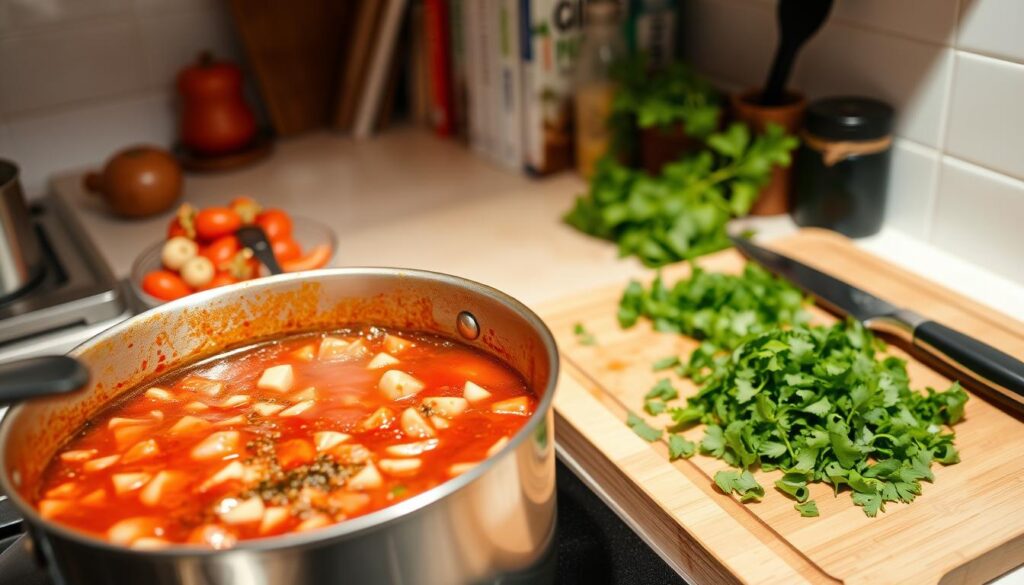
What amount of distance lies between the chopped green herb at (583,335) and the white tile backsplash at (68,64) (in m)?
1.09

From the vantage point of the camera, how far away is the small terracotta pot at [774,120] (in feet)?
4.89

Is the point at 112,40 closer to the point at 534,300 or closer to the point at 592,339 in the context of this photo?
the point at 534,300

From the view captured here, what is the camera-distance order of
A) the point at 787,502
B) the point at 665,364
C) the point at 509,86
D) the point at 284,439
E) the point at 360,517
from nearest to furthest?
the point at 360,517 → the point at 284,439 → the point at 787,502 → the point at 665,364 → the point at 509,86

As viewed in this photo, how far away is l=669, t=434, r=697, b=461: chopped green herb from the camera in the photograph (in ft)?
3.35

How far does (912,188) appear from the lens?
4.72 feet

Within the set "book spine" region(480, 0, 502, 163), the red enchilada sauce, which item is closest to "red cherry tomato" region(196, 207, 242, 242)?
the red enchilada sauce

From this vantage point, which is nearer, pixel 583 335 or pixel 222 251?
pixel 583 335

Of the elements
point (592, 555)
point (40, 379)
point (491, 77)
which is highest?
point (40, 379)

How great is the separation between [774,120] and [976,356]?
539 mm

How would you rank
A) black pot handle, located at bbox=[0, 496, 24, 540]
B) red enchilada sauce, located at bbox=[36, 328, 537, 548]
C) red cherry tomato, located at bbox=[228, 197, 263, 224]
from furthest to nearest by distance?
red cherry tomato, located at bbox=[228, 197, 263, 224] < black pot handle, located at bbox=[0, 496, 24, 540] < red enchilada sauce, located at bbox=[36, 328, 537, 548]

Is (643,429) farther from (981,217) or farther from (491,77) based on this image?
(491,77)

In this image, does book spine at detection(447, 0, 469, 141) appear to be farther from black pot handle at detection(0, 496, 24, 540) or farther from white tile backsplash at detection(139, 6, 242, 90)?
black pot handle at detection(0, 496, 24, 540)

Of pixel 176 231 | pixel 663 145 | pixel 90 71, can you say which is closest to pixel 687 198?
pixel 663 145

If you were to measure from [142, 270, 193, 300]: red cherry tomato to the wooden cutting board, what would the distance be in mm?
513
